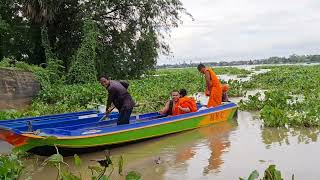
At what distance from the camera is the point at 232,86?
68.9 feet

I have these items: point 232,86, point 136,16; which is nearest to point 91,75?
point 136,16

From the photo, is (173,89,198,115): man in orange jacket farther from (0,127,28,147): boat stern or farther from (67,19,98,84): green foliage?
(67,19,98,84): green foliage

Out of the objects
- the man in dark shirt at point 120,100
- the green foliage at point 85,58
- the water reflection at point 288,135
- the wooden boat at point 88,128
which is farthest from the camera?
the green foliage at point 85,58

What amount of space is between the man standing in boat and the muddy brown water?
105 centimetres

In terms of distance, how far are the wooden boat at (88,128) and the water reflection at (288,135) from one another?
1.65 metres

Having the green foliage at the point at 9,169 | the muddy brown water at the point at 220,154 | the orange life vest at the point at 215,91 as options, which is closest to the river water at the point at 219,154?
the muddy brown water at the point at 220,154

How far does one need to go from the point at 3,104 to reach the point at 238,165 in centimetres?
853

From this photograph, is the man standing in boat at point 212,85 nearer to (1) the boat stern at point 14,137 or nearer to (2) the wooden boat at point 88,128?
(2) the wooden boat at point 88,128

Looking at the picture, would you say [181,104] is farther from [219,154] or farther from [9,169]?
[9,169]

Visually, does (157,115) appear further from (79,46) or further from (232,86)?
(79,46)

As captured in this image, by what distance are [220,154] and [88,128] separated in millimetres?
2890

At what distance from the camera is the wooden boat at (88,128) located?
759 cm

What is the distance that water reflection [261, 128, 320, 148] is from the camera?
30.6 feet

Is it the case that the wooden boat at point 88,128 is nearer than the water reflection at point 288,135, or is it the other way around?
the wooden boat at point 88,128
